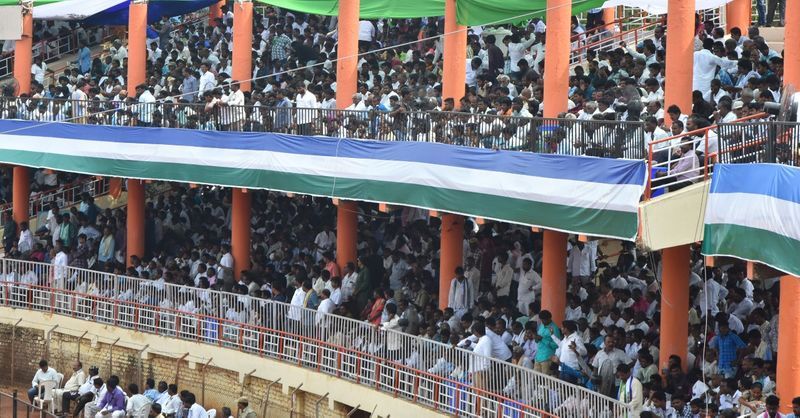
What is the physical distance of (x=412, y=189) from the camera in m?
24.1

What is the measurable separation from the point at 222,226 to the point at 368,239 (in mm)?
4811

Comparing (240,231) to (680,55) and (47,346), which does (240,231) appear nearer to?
(47,346)

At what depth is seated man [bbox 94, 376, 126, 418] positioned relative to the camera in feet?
83.4

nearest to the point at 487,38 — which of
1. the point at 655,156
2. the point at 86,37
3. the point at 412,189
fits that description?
the point at 412,189

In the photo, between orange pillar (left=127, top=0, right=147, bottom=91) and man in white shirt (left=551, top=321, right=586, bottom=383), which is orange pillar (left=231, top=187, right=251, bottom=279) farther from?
man in white shirt (left=551, top=321, right=586, bottom=383)

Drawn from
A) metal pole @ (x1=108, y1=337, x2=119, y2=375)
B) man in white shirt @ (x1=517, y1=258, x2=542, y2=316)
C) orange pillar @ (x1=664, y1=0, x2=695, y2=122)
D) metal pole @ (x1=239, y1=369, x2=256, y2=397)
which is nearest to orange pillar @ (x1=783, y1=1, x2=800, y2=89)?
orange pillar @ (x1=664, y1=0, x2=695, y2=122)

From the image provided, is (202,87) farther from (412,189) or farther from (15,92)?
(412,189)

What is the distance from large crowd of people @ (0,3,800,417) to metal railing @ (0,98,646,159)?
4 centimetres

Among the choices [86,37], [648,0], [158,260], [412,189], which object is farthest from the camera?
[86,37]

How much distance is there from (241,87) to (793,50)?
1356 cm

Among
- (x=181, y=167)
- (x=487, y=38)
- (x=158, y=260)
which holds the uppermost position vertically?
(x=487, y=38)

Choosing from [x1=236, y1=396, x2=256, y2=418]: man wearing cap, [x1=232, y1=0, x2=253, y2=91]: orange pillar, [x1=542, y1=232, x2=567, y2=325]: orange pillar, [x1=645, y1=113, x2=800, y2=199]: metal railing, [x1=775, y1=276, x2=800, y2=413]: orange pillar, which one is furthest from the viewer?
[x1=232, y1=0, x2=253, y2=91]: orange pillar

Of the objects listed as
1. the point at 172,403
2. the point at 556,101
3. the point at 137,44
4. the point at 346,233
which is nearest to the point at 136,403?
the point at 172,403

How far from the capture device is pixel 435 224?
27688mm
